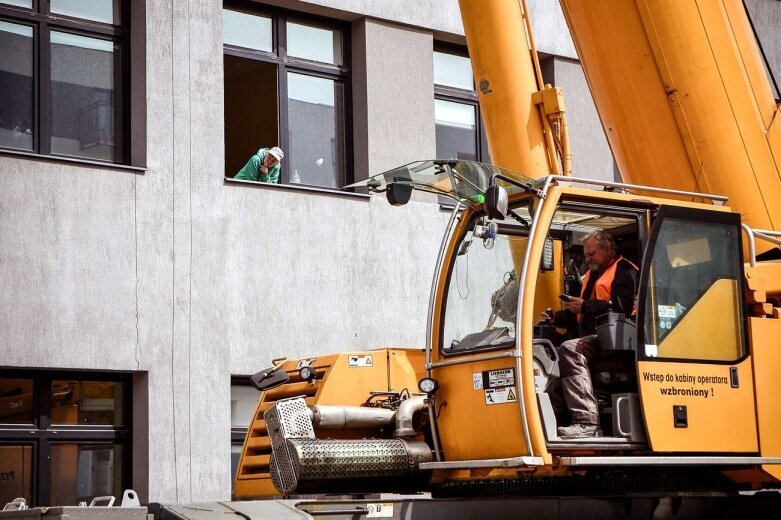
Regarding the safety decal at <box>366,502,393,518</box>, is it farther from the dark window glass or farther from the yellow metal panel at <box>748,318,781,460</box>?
the dark window glass

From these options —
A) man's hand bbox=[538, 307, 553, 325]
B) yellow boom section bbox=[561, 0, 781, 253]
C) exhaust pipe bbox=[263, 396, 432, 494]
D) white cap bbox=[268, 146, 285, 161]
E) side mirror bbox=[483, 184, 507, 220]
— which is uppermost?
white cap bbox=[268, 146, 285, 161]

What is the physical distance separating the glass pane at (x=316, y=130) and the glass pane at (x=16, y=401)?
459cm

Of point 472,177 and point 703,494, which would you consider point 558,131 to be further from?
point 703,494

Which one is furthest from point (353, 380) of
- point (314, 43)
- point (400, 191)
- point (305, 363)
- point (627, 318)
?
point (314, 43)

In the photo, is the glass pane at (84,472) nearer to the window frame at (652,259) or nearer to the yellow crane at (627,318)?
the yellow crane at (627,318)

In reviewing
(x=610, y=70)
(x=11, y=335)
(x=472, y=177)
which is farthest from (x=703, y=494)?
(x=11, y=335)

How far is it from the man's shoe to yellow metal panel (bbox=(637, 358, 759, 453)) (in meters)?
0.37

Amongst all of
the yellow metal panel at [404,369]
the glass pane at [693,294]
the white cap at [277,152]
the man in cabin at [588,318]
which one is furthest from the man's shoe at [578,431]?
the white cap at [277,152]

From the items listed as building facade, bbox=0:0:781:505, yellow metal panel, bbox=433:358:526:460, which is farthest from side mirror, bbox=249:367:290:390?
building facade, bbox=0:0:781:505

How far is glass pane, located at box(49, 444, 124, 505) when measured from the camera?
52.5 feet

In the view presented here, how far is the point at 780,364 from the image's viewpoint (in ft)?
34.1

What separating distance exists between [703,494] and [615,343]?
1.31 metres

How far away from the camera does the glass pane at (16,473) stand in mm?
15633

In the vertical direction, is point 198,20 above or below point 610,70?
above
